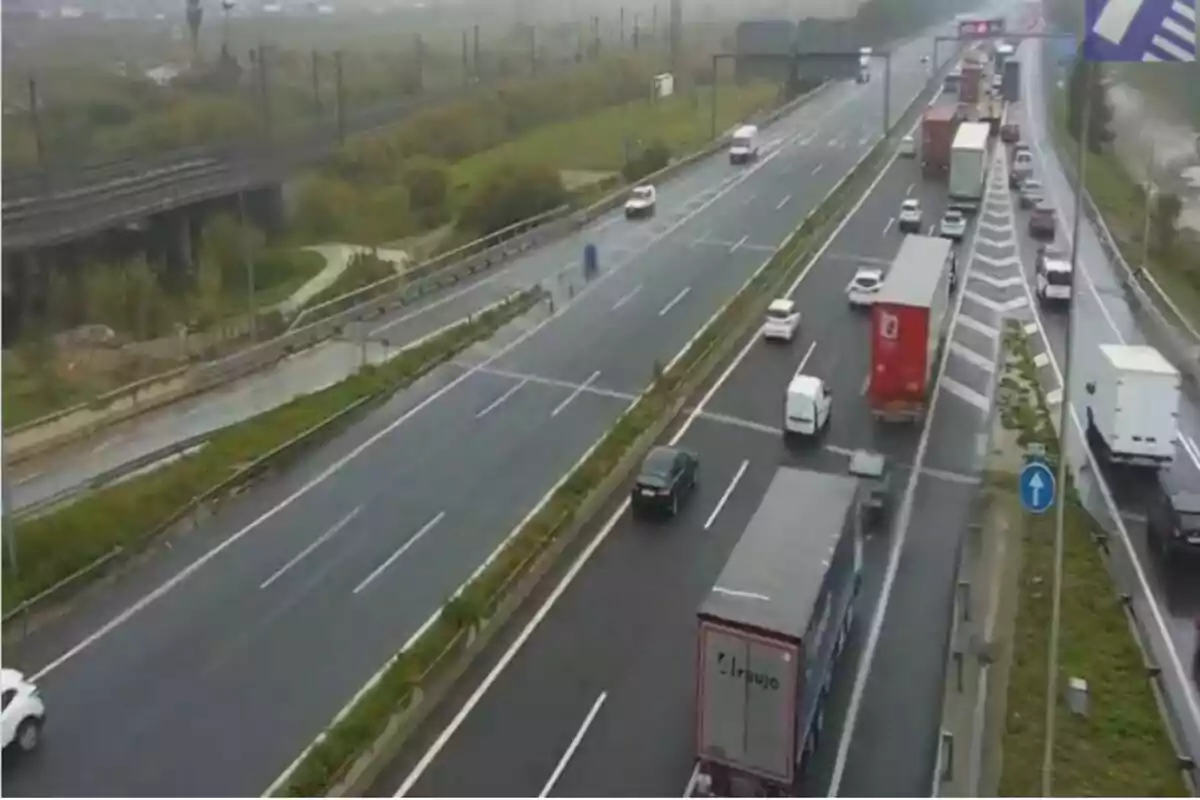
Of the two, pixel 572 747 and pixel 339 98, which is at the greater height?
pixel 339 98

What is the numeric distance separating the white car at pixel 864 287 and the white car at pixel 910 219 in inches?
236

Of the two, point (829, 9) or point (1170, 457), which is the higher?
point (829, 9)

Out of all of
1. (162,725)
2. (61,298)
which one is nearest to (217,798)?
(162,725)

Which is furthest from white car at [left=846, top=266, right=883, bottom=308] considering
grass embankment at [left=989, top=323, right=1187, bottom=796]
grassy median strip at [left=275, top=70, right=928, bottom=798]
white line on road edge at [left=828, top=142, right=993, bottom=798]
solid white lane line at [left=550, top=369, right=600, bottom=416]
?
grass embankment at [left=989, top=323, right=1187, bottom=796]

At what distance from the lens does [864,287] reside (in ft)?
74.2

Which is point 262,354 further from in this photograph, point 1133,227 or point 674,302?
point 1133,227

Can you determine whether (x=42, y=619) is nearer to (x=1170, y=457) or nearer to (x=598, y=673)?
(x=598, y=673)

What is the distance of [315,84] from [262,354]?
2088cm

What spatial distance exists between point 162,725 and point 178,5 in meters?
19.1

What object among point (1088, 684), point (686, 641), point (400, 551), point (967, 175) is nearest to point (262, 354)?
point (400, 551)

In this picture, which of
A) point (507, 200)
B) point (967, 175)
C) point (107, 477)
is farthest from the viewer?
point (967, 175)

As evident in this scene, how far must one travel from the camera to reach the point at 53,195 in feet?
71.1

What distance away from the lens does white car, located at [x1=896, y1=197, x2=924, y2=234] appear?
95.5 ft

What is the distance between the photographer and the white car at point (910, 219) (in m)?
29.1
